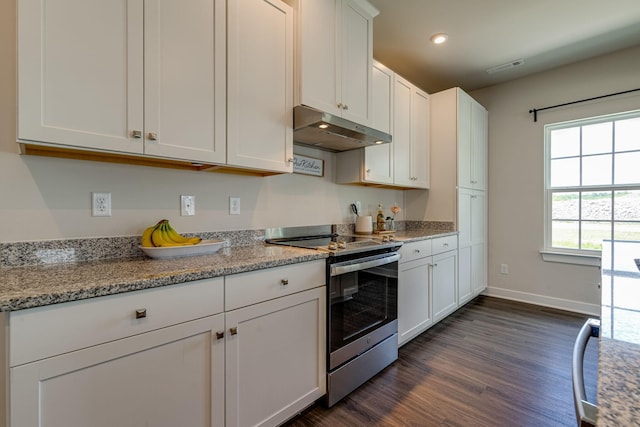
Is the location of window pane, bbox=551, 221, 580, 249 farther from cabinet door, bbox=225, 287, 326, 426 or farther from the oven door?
cabinet door, bbox=225, 287, 326, 426

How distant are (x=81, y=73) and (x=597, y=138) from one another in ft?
14.2

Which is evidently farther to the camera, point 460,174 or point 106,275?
point 460,174

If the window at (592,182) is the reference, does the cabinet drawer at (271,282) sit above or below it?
below

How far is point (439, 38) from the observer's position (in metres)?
2.58

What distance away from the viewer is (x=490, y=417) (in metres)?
1.57

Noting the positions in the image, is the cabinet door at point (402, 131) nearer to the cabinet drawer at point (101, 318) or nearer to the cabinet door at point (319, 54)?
the cabinet door at point (319, 54)

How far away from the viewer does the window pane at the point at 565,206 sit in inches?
125

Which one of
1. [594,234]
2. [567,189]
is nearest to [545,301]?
[594,234]

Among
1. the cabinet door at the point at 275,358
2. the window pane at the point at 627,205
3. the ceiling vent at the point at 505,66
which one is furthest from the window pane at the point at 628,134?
the cabinet door at the point at 275,358

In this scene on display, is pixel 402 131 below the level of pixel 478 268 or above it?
above

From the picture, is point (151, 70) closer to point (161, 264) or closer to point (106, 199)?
point (106, 199)

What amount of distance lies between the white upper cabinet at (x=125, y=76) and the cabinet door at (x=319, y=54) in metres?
0.51

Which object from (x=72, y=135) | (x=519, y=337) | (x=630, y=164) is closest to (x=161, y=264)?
(x=72, y=135)

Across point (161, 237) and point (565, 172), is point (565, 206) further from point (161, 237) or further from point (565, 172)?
point (161, 237)
